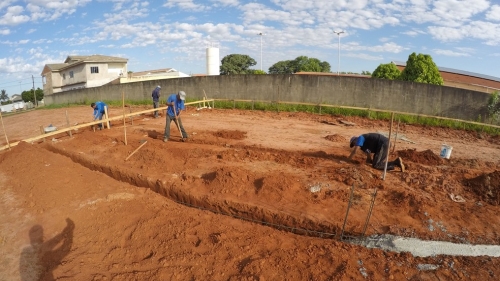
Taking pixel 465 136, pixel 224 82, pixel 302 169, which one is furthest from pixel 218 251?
pixel 224 82

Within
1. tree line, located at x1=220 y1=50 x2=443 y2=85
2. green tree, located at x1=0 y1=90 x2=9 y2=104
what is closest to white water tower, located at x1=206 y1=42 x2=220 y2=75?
tree line, located at x1=220 y1=50 x2=443 y2=85

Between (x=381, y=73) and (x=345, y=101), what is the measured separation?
28.8ft

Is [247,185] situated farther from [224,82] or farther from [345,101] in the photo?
[224,82]

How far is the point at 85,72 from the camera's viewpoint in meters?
31.1

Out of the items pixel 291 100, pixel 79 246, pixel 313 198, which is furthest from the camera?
pixel 291 100

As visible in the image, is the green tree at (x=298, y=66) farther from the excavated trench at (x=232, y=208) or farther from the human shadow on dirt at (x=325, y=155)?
the excavated trench at (x=232, y=208)

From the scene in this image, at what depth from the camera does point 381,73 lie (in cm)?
2233

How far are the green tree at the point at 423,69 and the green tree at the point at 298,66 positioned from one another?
19.4m

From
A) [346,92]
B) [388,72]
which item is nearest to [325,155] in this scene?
[346,92]

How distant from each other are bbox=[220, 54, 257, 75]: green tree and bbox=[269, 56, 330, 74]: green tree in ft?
18.5

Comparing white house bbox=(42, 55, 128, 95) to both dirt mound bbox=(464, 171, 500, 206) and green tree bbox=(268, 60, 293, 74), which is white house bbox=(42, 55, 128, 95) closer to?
green tree bbox=(268, 60, 293, 74)

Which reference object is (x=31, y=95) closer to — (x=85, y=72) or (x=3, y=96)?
(x=85, y=72)

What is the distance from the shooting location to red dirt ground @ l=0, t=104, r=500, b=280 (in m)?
3.91

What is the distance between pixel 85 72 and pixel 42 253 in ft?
103
